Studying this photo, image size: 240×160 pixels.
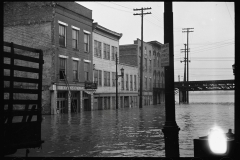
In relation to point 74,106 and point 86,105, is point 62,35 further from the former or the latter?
point 86,105

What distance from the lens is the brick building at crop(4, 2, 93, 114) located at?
30.2m

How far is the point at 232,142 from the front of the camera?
500 centimetres

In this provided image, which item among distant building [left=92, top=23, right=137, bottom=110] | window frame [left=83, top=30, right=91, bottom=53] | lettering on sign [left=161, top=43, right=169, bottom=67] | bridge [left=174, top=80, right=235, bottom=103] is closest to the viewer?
lettering on sign [left=161, top=43, right=169, bottom=67]

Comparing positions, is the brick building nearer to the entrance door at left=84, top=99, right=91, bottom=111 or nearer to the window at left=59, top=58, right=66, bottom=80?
the window at left=59, top=58, right=66, bottom=80

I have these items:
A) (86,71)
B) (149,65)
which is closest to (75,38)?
(86,71)

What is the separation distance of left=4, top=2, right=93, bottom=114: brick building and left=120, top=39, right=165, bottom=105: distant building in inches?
941

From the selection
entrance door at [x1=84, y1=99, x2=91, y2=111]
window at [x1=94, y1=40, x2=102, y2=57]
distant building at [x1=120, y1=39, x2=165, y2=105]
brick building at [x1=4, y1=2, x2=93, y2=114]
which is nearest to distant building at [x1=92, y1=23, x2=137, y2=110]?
window at [x1=94, y1=40, x2=102, y2=57]

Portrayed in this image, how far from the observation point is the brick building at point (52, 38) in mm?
30250

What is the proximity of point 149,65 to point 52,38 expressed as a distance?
35330mm

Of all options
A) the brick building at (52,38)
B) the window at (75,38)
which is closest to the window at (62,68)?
the brick building at (52,38)

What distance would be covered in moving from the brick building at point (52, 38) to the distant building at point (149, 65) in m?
23.9

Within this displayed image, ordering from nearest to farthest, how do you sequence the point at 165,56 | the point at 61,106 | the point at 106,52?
1. the point at 165,56
2. the point at 61,106
3. the point at 106,52

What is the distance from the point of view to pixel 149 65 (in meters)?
63.3
